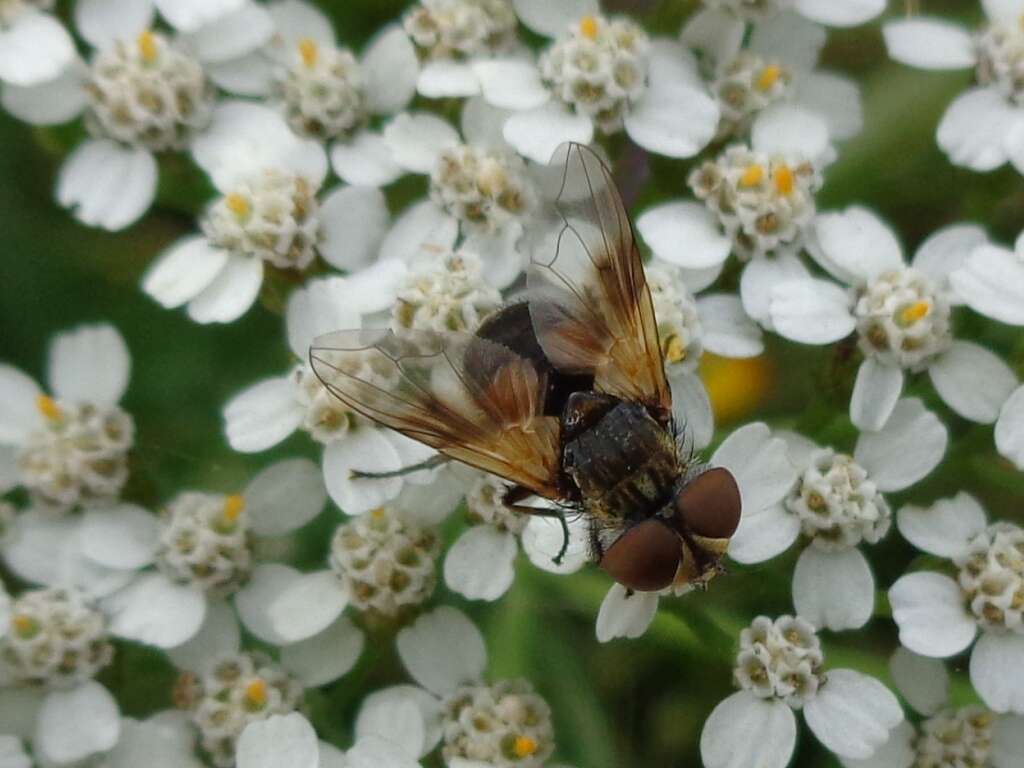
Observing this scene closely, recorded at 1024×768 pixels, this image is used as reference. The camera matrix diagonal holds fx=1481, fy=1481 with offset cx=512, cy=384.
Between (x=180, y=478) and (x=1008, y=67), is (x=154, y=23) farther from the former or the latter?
(x=1008, y=67)

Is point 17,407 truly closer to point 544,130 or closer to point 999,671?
point 544,130

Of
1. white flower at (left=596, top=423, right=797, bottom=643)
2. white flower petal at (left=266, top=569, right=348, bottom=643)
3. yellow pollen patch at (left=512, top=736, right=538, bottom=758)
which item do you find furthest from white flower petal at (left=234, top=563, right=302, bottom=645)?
white flower at (left=596, top=423, right=797, bottom=643)

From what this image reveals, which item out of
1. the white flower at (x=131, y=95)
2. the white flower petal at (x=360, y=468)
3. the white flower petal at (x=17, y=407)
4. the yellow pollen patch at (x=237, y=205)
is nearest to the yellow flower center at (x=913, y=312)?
the white flower petal at (x=360, y=468)

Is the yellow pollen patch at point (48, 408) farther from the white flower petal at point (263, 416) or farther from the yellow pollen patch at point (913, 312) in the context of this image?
the yellow pollen patch at point (913, 312)

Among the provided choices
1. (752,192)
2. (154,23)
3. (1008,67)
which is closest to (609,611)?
(752,192)

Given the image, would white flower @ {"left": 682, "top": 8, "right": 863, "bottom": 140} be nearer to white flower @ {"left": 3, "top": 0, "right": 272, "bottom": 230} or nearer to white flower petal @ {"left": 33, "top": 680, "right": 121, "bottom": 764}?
white flower @ {"left": 3, "top": 0, "right": 272, "bottom": 230}

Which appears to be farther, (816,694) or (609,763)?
(609,763)
